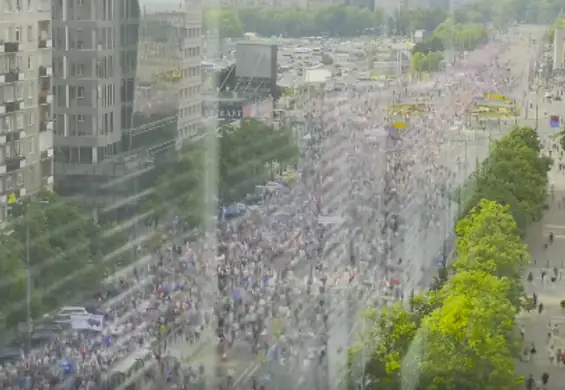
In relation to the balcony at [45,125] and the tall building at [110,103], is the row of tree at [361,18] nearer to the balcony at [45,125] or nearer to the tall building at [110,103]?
the tall building at [110,103]

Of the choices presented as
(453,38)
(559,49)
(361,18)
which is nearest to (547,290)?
(361,18)

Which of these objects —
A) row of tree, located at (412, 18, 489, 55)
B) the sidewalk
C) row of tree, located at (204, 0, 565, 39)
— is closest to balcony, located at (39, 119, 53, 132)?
the sidewalk

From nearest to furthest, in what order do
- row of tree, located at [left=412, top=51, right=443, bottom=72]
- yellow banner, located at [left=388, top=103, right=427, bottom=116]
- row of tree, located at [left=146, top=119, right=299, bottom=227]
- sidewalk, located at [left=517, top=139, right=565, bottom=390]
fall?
sidewalk, located at [left=517, top=139, right=565, bottom=390], row of tree, located at [left=146, top=119, right=299, bottom=227], yellow banner, located at [left=388, top=103, right=427, bottom=116], row of tree, located at [left=412, top=51, right=443, bottom=72]

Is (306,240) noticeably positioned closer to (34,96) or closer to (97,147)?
(97,147)

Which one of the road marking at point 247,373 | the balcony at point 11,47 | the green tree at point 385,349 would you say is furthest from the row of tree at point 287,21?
the green tree at point 385,349

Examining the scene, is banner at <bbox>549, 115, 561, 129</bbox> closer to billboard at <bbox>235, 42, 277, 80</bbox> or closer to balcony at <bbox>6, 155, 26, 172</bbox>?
billboard at <bbox>235, 42, 277, 80</bbox>

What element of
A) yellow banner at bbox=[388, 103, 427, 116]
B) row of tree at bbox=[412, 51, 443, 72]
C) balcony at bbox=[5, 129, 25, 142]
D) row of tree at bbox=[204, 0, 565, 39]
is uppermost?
row of tree at bbox=[204, 0, 565, 39]

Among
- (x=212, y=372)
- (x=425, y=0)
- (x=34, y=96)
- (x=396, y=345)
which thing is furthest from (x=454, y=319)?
(x=425, y=0)
